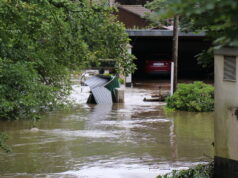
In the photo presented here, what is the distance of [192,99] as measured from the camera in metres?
21.8

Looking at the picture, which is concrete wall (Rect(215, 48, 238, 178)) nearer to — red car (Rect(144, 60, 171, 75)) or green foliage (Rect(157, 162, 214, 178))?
green foliage (Rect(157, 162, 214, 178))

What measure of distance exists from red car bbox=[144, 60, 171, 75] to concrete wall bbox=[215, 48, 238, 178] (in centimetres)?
2787

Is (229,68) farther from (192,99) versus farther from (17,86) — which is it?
(192,99)

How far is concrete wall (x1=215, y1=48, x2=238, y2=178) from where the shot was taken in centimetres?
828

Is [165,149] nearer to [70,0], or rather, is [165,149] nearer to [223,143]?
[70,0]

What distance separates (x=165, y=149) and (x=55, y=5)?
15.7 feet

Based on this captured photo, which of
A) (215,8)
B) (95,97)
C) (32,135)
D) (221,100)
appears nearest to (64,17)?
(221,100)

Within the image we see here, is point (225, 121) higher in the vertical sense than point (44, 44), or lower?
lower

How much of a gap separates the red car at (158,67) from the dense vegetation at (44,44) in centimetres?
2226

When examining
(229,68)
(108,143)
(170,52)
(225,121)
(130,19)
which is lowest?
(108,143)

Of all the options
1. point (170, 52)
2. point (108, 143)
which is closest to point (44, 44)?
point (108, 143)

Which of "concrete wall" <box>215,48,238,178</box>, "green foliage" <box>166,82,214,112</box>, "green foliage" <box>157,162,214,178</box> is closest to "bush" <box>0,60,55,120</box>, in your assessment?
"green foliage" <box>157,162,214,178</box>

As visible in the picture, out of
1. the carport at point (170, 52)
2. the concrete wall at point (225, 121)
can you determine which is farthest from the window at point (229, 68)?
the carport at point (170, 52)

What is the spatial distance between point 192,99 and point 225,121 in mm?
13353
